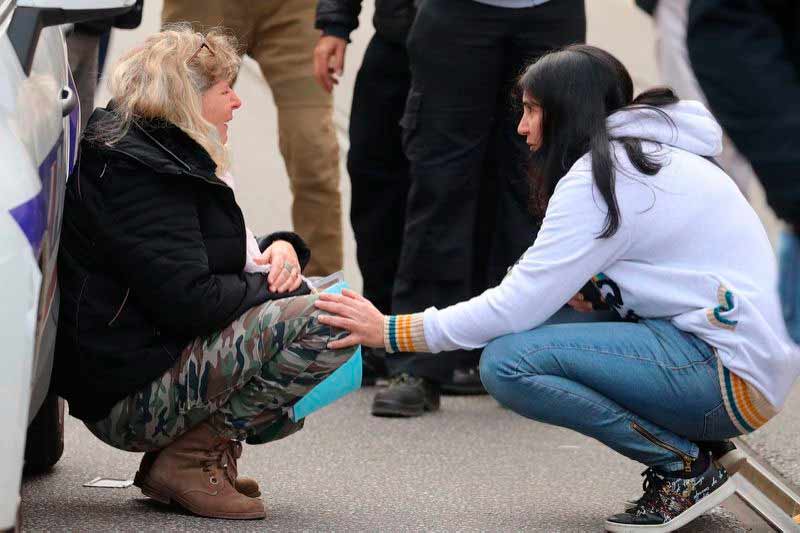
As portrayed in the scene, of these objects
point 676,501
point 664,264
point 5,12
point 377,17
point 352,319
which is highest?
point 5,12

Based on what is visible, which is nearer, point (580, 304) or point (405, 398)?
point (580, 304)

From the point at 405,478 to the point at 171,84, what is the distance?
1.22 meters

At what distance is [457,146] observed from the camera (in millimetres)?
4289

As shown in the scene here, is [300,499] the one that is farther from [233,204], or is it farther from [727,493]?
[727,493]

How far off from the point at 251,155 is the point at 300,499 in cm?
428

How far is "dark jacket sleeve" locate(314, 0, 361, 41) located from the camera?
14.8 ft

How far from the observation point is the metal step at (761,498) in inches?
120

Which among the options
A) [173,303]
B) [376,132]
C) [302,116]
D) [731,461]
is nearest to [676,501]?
[731,461]

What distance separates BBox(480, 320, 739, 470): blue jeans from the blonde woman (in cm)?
43

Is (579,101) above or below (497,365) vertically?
above

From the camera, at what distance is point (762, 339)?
2.87m

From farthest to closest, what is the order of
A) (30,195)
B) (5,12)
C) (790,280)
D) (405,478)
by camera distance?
1. (405,478)
2. (5,12)
3. (30,195)
4. (790,280)

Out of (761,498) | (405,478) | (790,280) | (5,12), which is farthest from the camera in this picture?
(405,478)

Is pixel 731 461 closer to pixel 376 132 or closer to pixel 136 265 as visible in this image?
pixel 136 265
